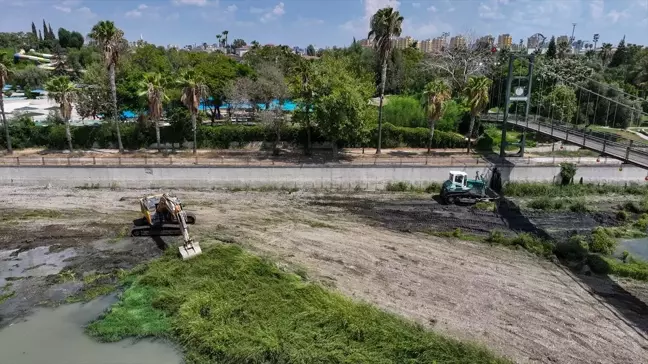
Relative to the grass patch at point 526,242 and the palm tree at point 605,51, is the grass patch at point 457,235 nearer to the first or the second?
the grass patch at point 526,242

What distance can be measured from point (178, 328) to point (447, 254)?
13.4 meters

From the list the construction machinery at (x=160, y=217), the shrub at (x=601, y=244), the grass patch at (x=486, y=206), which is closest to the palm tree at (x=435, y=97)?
the grass patch at (x=486, y=206)

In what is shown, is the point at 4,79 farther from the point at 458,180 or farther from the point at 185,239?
the point at 458,180

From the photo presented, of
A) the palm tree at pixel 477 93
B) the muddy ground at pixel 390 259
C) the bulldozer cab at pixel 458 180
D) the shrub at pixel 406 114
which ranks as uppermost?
the palm tree at pixel 477 93

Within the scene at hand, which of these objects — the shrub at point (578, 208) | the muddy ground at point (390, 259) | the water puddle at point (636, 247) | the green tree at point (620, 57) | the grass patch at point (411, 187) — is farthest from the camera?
the green tree at point (620, 57)

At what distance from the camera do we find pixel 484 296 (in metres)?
18.6

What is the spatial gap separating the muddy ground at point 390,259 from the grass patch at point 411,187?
1.16 m

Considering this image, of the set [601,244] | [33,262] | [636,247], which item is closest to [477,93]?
[636,247]

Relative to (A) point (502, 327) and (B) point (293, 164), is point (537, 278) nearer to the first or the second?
(A) point (502, 327)

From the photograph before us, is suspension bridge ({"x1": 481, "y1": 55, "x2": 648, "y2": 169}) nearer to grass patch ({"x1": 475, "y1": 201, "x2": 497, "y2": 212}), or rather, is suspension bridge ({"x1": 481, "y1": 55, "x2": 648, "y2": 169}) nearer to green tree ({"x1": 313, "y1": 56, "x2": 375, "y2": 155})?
grass patch ({"x1": 475, "y1": 201, "x2": 497, "y2": 212})

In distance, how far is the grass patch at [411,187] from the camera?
33.5 m

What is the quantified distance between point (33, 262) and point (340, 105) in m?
22.5

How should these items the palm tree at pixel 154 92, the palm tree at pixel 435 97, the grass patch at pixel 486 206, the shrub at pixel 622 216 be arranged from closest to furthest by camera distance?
the shrub at pixel 622 216 < the grass patch at pixel 486 206 < the palm tree at pixel 154 92 < the palm tree at pixel 435 97

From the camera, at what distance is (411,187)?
33719 millimetres
